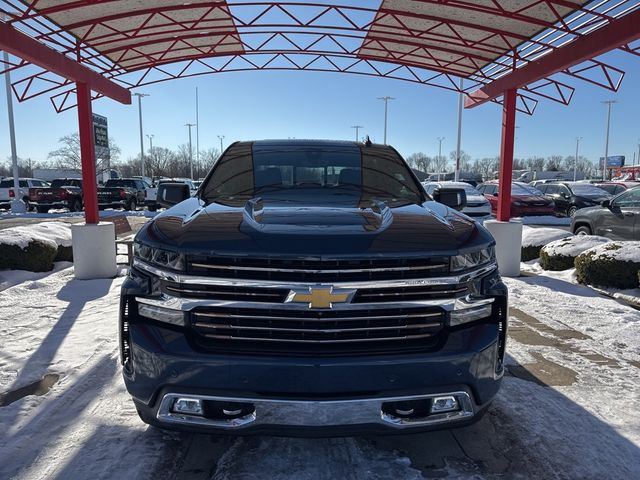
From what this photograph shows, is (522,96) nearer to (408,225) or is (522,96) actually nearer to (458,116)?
(408,225)

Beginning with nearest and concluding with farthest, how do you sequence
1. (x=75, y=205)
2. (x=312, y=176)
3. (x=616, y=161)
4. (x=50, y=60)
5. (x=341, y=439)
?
(x=341, y=439) → (x=312, y=176) → (x=50, y=60) → (x=75, y=205) → (x=616, y=161)

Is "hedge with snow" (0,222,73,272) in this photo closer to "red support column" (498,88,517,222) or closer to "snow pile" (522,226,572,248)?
"red support column" (498,88,517,222)

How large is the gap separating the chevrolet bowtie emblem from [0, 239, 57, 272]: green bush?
23.7 ft

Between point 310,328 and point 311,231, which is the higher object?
point 311,231

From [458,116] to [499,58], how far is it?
19.4 meters

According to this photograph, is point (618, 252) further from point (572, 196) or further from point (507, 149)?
point (572, 196)

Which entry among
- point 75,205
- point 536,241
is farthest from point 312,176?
point 75,205

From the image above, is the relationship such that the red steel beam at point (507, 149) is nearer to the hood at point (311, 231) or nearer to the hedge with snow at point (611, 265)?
the hedge with snow at point (611, 265)

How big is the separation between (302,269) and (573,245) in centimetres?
736

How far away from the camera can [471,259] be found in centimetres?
228

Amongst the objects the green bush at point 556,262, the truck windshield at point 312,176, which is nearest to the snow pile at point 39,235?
the truck windshield at point 312,176

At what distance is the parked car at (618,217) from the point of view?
8.73m

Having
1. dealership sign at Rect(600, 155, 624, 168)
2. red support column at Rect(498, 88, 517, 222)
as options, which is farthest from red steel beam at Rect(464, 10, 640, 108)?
dealership sign at Rect(600, 155, 624, 168)

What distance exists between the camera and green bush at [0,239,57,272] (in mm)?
7328
